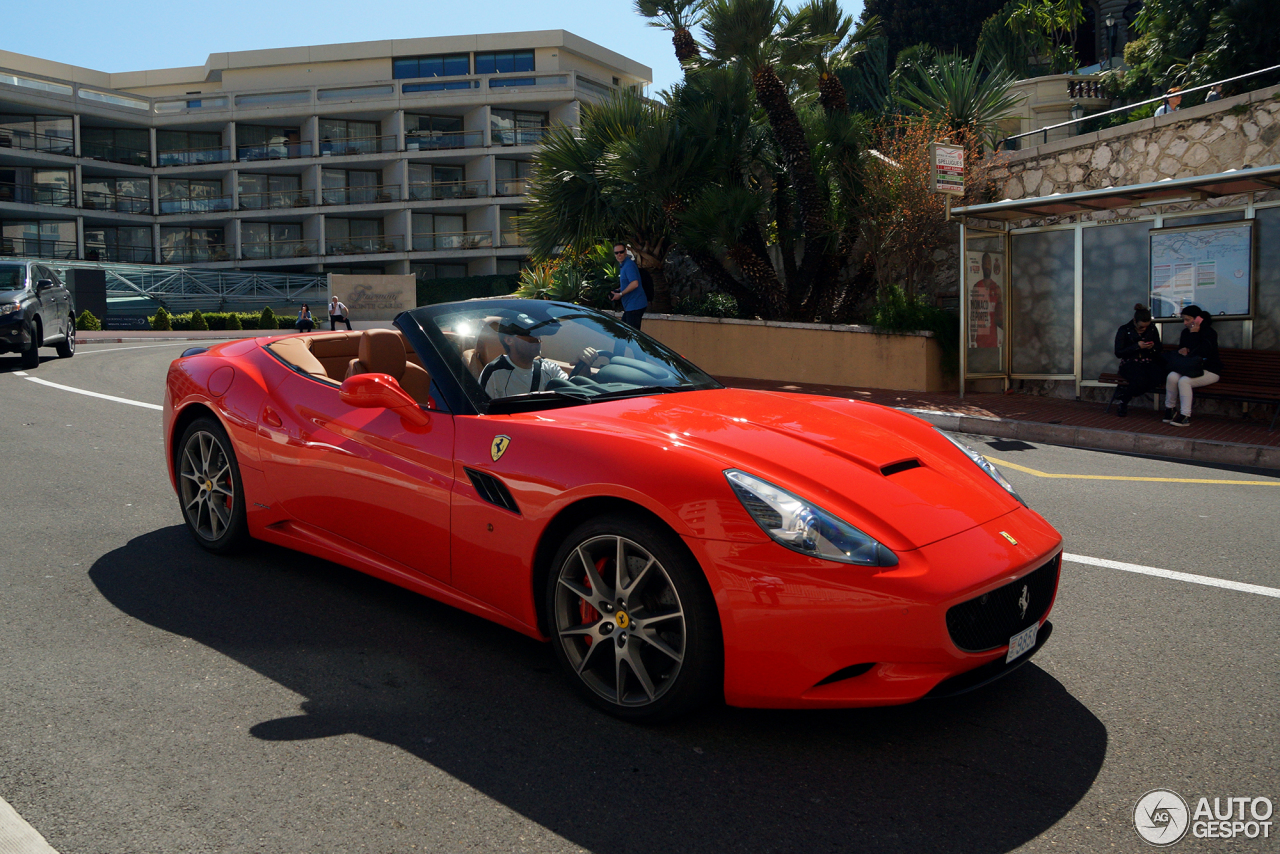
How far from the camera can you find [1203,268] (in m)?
11.8

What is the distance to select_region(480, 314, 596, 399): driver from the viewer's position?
3.94 m

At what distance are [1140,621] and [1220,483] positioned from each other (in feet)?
14.1

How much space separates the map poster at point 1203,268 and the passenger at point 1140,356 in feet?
3.13

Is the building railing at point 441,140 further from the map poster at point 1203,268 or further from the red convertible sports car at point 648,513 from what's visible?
the red convertible sports car at point 648,513

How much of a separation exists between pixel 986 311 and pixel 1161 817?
11751mm

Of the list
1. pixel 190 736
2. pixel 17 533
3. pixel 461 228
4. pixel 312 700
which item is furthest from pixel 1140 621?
pixel 461 228

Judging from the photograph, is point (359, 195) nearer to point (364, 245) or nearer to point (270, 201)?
point (364, 245)

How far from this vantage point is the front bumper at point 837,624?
2.74 meters

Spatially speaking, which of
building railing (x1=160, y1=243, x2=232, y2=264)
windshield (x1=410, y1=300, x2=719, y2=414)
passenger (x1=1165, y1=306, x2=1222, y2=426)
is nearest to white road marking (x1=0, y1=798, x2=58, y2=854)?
windshield (x1=410, y1=300, x2=719, y2=414)

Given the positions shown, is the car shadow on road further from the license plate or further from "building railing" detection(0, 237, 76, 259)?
"building railing" detection(0, 237, 76, 259)

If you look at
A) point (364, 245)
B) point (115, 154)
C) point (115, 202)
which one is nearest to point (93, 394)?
point (364, 245)

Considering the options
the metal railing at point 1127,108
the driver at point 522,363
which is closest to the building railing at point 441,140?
the metal railing at point 1127,108

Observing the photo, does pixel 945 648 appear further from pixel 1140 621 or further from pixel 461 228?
pixel 461 228

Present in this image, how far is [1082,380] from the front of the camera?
12914 mm
